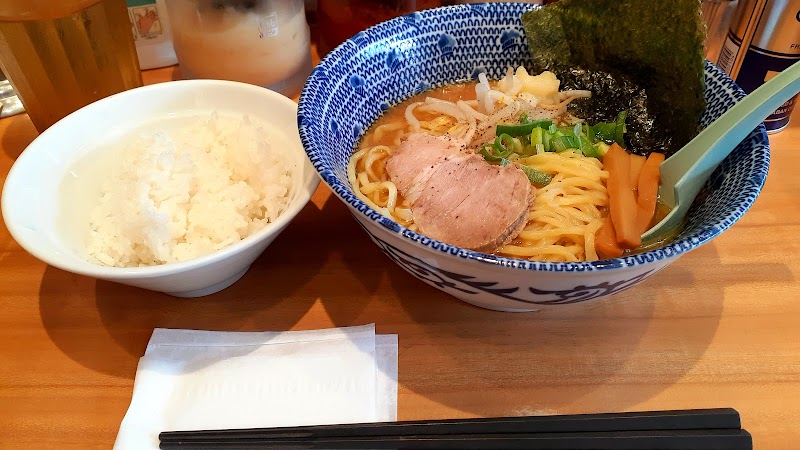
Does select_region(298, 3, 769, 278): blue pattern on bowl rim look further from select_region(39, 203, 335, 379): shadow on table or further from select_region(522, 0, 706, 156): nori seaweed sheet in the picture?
select_region(39, 203, 335, 379): shadow on table

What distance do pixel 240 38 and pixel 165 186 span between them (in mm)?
592

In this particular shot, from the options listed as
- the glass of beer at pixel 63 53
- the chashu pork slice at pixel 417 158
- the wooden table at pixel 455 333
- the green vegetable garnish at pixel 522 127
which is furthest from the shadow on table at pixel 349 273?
the glass of beer at pixel 63 53

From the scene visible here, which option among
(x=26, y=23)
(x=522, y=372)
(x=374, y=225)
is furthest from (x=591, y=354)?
(x=26, y=23)

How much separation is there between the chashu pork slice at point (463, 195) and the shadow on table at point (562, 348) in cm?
15

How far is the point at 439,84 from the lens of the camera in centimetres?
148

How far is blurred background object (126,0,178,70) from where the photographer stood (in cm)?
172

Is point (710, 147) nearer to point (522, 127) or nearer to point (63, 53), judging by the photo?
point (522, 127)

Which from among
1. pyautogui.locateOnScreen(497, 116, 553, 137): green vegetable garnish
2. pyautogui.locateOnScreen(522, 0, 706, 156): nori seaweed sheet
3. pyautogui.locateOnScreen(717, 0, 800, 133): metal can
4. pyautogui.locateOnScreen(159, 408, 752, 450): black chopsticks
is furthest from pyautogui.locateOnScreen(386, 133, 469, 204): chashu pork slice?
pyautogui.locateOnScreen(717, 0, 800, 133): metal can

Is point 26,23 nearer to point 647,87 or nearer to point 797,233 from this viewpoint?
point 647,87

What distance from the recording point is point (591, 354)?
1.05m

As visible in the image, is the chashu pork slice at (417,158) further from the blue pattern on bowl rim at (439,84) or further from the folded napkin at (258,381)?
the folded napkin at (258,381)

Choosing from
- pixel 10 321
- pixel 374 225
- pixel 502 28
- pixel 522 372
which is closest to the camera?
pixel 374 225

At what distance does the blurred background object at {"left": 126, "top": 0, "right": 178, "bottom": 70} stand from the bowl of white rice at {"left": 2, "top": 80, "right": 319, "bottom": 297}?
1.70ft

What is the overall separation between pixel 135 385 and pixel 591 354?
82cm
